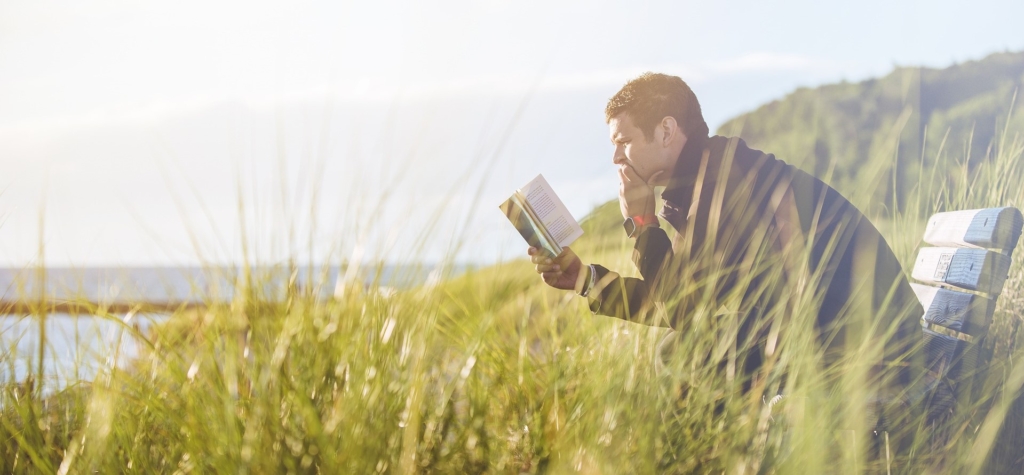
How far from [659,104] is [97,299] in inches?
72.5

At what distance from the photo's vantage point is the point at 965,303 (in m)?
2.62

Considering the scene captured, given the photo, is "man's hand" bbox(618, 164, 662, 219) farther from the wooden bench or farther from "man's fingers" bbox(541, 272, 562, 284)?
the wooden bench

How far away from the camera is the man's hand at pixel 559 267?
2.43 m

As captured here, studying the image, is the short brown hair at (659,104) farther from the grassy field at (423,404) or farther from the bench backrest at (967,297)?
the bench backrest at (967,297)

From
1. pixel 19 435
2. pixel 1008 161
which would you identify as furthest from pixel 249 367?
pixel 1008 161

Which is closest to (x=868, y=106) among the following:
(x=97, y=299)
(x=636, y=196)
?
(x=636, y=196)

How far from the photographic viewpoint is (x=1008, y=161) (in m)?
3.77

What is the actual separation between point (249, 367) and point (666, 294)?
3.97 feet

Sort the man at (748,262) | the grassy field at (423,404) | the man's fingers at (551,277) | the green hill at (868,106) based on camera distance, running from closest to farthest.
→ the grassy field at (423,404), the man at (748,262), the man's fingers at (551,277), the green hill at (868,106)

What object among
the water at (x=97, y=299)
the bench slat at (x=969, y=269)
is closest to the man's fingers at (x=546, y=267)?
the water at (x=97, y=299)

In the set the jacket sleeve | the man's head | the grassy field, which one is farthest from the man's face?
the grassy field

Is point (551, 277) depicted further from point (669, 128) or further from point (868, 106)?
point (868, 106)

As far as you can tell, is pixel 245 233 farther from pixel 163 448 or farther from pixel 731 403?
pixel 731 403

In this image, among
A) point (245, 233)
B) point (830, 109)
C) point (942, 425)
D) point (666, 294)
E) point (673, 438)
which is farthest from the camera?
point (830, 109)
